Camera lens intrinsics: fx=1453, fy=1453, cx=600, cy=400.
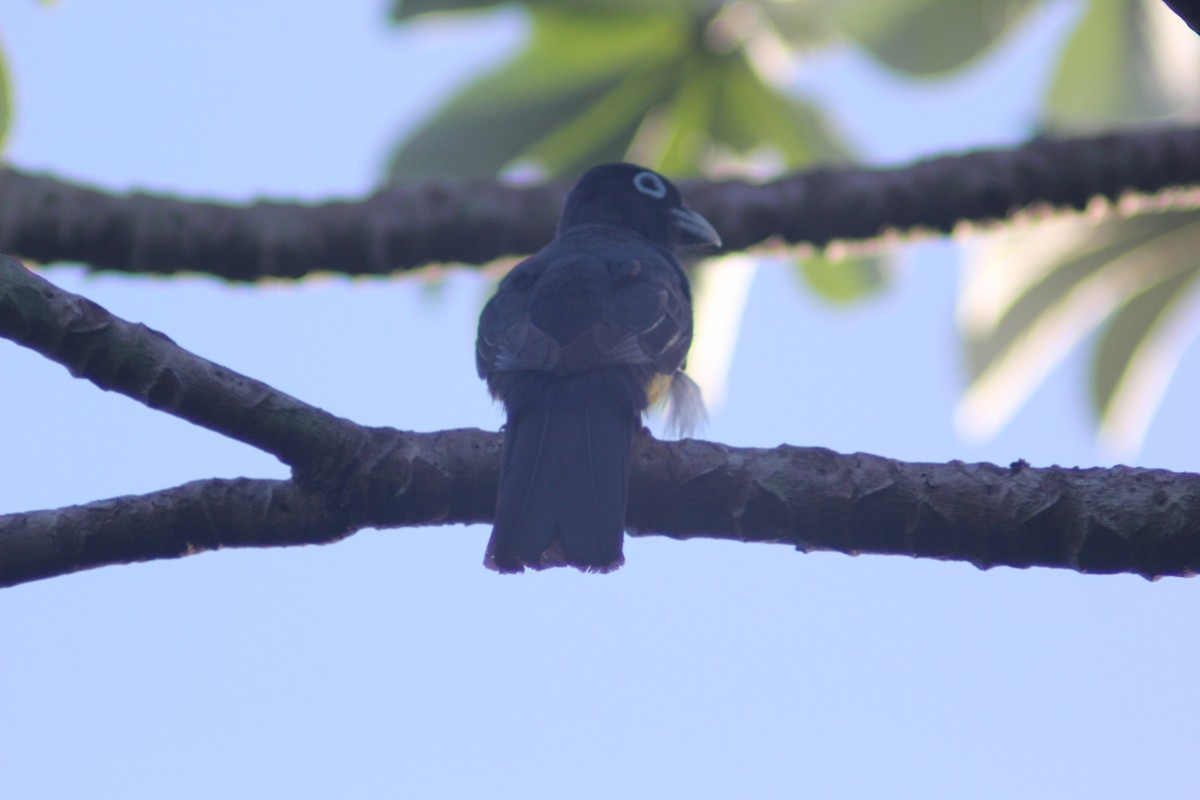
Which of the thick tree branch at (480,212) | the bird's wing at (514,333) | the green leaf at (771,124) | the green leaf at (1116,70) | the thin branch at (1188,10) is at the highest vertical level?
the green leaf at (1116,70)

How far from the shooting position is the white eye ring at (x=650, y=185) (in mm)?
6289

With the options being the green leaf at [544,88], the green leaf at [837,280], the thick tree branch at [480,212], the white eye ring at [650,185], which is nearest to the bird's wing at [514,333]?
the thick tree branch at [480,212]

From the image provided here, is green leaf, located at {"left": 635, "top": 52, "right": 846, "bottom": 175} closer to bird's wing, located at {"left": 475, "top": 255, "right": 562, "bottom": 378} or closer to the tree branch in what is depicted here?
bird's wing, located at {"left": 475, "top": 255, "right": 562, "bottom": 378}

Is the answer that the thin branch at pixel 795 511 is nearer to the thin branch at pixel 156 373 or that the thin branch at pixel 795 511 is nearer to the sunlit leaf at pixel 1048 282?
the thin branch at pixel 156 373

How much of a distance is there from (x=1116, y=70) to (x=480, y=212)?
9.24 feet

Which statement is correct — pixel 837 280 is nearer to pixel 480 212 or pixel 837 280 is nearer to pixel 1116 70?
pixel 1116 70

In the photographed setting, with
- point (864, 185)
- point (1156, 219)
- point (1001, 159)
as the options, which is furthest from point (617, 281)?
point (1156, 219)

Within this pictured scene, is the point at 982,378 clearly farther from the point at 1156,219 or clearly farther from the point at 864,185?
the point at 864,185

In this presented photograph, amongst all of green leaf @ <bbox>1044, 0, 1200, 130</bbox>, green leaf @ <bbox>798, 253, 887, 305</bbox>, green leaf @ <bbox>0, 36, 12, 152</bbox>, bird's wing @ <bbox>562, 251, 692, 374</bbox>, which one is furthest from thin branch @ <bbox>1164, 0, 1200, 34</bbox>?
green leaf @ <bbox>0, 36, 12, 152</bbox>

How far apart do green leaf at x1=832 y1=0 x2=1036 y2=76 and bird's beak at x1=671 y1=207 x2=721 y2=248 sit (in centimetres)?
95

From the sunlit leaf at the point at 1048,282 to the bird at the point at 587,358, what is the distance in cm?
153

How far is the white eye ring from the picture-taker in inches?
248

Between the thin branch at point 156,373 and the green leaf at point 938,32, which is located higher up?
the green leaf at point 938,32

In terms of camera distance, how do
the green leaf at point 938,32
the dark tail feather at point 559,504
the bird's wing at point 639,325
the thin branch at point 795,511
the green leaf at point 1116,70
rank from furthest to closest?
the green leaf at point 1116,70
the green leaf at point 938,32
the bird's wing at point 639,325
the dark tail feather at point 559,504
the thin branch at point 795,511
